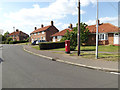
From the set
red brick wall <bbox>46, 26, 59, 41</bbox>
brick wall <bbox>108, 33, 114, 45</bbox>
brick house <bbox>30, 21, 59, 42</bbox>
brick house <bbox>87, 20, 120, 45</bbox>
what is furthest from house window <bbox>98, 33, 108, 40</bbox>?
red brick wall <bbox>46, 26, 59, 41</bbox>

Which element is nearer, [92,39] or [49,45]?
[49,45]

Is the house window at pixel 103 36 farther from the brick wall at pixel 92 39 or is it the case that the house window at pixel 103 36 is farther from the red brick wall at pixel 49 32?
the red brick wall at pixel 49 32

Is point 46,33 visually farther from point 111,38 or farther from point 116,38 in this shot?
point 116,38

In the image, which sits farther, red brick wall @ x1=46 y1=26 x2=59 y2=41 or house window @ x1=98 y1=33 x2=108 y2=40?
red brick wall @ x1=46 y1=26 x2=59 y2=41

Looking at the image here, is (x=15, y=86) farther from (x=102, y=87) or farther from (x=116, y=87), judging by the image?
(x=116, y=87)

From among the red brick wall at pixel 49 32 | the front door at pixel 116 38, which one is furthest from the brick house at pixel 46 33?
the front door at pixel 116 38

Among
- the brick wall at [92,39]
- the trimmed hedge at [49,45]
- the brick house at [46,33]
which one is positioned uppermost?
the brick house at [46,33]

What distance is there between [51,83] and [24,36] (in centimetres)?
7499

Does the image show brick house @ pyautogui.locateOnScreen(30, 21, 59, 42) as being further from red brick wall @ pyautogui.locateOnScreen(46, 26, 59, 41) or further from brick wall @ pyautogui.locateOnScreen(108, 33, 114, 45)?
brick wall @ pyautogui.locateOnScreen(108, 33, 114, 45)

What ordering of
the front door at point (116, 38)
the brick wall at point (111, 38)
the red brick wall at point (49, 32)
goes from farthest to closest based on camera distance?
the red brick wall at point (49, 32)
the brick wall at point (111, 38)
the front door at point (116, 38)

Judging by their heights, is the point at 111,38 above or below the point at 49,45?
above

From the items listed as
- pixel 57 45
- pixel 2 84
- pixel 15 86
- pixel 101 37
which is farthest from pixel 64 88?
pixel 101 37

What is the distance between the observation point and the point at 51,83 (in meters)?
4.11

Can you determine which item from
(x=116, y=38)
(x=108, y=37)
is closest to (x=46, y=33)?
(x=108, y=37)
